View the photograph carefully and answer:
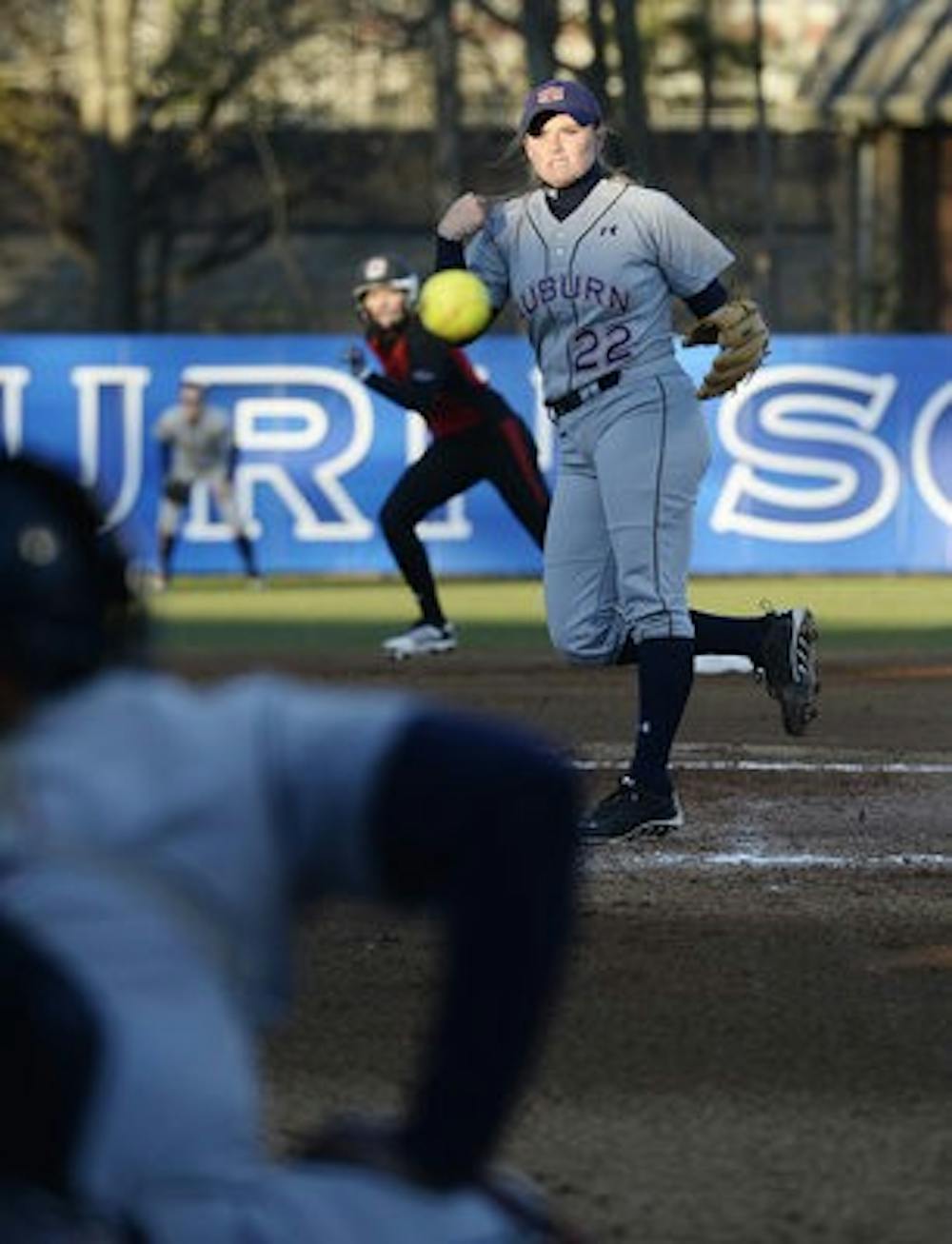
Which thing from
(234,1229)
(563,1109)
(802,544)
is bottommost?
(802,544)

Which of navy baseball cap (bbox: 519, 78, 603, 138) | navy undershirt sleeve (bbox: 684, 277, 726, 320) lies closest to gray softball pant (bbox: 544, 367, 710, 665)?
navy undershirt sleeve (bbox: 684, 277, 726, 320)

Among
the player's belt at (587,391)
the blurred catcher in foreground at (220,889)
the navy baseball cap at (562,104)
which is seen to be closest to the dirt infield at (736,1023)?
the player's belt at (587,391)

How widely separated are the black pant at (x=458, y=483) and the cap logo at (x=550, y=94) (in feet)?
21.3

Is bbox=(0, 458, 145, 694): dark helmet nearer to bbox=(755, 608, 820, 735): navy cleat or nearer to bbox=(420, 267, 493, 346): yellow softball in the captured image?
bbox=(420, 267, 493, 346): yellow softball

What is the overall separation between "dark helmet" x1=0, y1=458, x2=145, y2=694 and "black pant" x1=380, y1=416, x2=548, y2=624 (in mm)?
12771

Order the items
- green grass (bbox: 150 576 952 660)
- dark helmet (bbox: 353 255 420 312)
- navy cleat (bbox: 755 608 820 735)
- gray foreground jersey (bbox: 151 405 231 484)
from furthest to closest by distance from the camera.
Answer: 1. gray foreground jersey (bbox: 151 405 231 484)
2. green grass (bbox: 150 576 952 660)
3. dark helmet (bbox: 353 255 420 312)
4. navy cleat (bbox: 755 608 820 735)

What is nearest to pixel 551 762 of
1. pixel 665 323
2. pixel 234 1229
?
pixel 234 1229

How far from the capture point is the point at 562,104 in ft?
31.0

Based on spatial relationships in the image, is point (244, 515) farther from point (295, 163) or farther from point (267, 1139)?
point (295, 163)

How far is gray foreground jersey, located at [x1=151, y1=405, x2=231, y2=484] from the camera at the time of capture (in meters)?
25.2

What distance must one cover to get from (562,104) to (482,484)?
52.4ft

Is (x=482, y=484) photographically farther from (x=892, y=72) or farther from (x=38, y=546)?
(x=38, y=546)

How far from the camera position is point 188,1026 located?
3.11 metres

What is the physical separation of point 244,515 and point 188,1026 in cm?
2300
